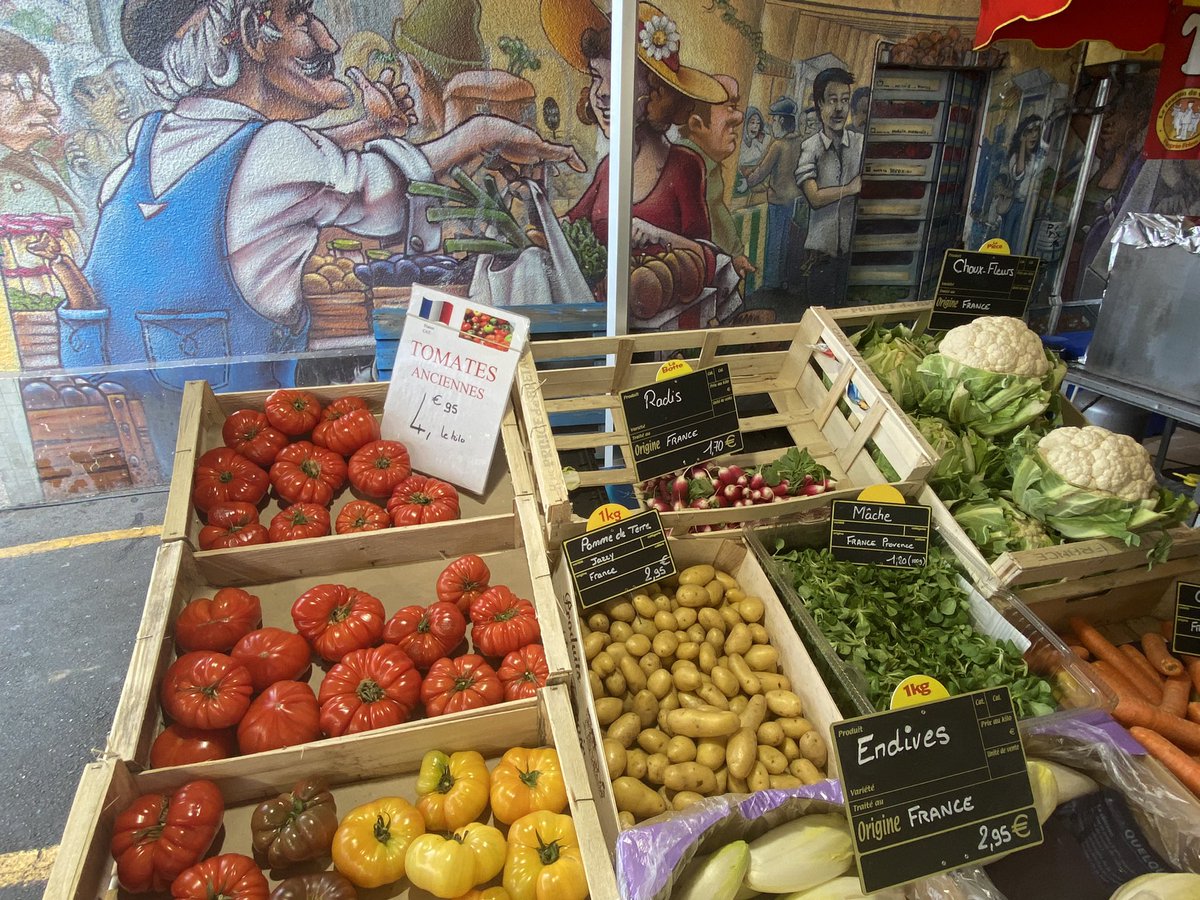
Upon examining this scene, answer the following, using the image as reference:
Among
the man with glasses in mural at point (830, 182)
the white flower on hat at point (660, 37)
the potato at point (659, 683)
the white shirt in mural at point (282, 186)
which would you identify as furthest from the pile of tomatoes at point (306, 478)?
the man with glasses in mural at point (830, 182)

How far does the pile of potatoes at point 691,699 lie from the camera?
1.70 metres

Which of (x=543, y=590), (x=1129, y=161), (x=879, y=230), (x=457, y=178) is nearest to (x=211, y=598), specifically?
(x=543, y=590)

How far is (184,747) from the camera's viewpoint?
164cm

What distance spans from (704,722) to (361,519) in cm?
121

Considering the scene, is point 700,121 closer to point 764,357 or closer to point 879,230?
point 879,230

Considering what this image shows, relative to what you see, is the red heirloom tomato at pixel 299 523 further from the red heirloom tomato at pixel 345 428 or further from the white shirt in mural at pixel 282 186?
the white shirt in mural at pixel 282 186

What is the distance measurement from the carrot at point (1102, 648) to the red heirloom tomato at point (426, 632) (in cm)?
190

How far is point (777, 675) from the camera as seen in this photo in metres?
1.93

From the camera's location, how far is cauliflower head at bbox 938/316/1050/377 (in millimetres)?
2584

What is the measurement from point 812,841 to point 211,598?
1702 millimetres

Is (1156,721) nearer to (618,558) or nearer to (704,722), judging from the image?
(704,722)

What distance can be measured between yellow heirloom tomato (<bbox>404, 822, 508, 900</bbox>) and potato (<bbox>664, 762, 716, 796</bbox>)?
409 millimetres

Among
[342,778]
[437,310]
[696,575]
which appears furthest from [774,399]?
[342,778]

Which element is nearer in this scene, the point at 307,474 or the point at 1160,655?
the point at 1160,655
